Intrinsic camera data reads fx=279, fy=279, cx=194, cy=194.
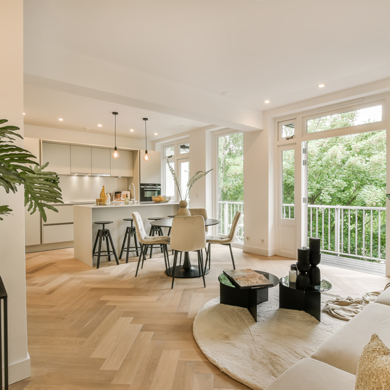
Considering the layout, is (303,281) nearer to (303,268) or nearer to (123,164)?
(303,268)

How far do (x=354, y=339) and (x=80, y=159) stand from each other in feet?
20.8

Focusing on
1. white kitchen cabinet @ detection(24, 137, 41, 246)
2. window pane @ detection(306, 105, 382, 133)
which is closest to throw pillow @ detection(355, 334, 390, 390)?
window pane @ detection(306, 105, 382, 133)

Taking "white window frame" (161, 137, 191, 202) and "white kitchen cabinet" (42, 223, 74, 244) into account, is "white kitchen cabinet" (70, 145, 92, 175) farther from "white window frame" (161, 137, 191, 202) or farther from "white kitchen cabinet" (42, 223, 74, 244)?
"white window frame" (161, 137, 191, 202)

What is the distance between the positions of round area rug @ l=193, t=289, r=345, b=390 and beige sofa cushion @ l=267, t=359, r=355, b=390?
645 millimetres

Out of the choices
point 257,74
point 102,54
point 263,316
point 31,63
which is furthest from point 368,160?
Answer: point 31,63

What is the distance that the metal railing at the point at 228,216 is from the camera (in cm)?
616

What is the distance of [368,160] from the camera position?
6219 mm

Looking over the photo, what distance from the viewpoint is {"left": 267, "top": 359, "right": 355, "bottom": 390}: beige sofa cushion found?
1043 millimetres

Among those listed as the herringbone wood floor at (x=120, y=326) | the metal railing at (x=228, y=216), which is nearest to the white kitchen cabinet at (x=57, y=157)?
the herringbone wood floor at (x=120, y=326)

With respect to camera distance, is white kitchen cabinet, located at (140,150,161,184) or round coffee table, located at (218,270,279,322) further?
white kitchen cabinet, located at (140,150,161,184)

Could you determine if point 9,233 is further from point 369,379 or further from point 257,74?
point 257,74

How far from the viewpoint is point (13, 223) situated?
1.75m

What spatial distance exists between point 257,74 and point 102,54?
1856 mm

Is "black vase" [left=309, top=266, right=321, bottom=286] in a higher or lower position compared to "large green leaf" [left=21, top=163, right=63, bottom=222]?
lower
